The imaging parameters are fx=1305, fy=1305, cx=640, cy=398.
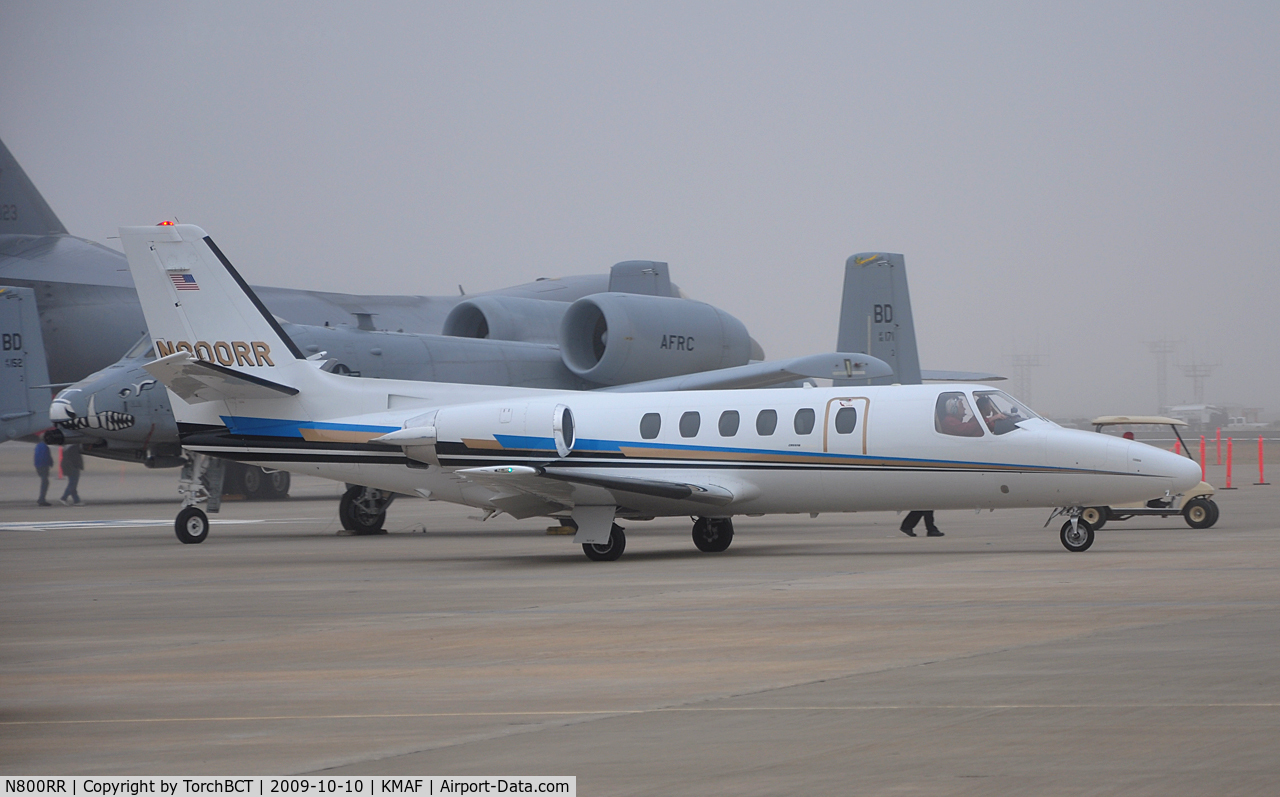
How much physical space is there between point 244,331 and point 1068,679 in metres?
13.6

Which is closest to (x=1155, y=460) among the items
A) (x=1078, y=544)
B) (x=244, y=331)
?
(x=1078, y=544)

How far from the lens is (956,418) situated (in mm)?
15289

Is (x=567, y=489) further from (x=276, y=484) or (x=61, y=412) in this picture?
(x=276, y=484)

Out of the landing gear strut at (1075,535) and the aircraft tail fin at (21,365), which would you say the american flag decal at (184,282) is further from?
the aircraft tail fin at (21,365)

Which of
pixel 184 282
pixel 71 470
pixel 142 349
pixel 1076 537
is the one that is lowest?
pixel 71 470

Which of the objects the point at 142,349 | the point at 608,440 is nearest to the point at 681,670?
the point at 608,440

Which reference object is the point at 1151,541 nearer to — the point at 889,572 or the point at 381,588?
the point at 889,572

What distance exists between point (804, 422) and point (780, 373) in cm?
624

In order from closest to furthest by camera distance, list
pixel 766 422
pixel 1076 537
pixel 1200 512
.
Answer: pixel 1076 537, pixel 766 422, pixel 1200 512

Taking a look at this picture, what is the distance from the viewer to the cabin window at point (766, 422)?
52.0 ft

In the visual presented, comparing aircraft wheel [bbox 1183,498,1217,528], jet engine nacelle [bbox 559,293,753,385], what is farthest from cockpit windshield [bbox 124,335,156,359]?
aircraft wheel [bbox 1183,498,1217,528]

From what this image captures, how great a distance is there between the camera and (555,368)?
2466 centimetres

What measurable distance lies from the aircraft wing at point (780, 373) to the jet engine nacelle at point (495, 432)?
5318 millimetres

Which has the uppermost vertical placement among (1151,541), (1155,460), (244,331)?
(244,331)
